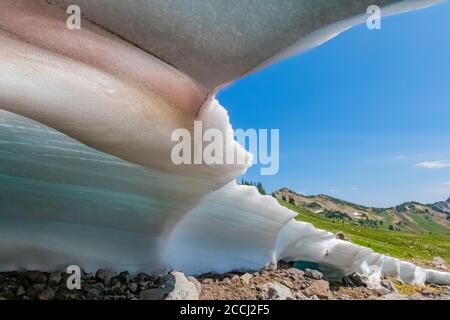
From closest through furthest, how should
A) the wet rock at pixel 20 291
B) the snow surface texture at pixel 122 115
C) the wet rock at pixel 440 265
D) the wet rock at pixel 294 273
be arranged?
1. the snow surface texture at pixel 122 115
2. the wet rock at pixel 20 291
3. the wet rock at pixel 294 273
4. the wet rock at pixel 440 265

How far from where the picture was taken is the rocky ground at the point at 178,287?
2.21m

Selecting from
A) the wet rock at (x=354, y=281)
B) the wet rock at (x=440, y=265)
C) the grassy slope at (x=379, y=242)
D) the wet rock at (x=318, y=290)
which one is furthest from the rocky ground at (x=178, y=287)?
the wet rock at (x=440, y=265)

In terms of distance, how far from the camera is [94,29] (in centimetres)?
201

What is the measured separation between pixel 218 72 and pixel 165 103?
390mm

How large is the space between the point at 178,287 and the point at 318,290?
1.20m

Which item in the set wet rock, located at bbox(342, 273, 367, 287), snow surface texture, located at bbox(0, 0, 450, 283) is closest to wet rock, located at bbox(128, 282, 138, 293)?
snow surface texture, located at bbox(0, 0, 450, 283)


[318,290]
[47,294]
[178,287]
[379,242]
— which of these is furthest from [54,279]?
[379,242]

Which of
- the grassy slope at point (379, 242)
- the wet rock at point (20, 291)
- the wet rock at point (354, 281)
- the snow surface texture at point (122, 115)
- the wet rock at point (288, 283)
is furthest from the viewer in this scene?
the grassy slope at point (379, 242)

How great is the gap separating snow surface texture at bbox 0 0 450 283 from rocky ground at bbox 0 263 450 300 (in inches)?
3.9

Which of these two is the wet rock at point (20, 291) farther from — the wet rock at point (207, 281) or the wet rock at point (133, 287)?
the wet rock at point (207, 281)

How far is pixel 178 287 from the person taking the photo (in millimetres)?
2275
